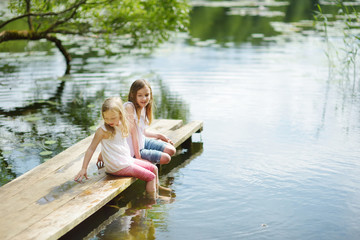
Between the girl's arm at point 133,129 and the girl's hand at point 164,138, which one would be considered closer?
the girl's arm at point 133,129

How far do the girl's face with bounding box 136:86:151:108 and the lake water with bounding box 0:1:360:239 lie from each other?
87cm

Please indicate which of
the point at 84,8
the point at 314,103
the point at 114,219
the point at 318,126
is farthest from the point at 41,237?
the point at 84,8

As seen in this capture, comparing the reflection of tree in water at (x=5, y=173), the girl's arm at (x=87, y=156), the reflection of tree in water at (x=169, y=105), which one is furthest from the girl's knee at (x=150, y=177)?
the reflection of tree in water at (x=169, y=105)

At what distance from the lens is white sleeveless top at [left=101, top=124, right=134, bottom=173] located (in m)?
4.12

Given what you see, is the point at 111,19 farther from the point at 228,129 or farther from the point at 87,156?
the point at 87,156

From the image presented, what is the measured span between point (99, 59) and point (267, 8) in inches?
524

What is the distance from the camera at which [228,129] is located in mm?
6645

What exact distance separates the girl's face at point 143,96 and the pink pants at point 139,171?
22.0 inches

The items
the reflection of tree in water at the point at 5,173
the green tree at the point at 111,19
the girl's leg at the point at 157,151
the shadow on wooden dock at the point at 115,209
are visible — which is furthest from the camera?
the green tree at the point at 111,19

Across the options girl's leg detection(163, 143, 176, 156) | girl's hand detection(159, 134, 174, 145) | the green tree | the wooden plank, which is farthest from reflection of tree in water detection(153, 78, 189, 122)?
girl's leg detection(163, 143, 176, 156)

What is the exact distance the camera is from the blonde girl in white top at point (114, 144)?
4.04 meters

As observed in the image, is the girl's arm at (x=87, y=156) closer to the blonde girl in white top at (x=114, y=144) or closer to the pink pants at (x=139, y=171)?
the blonde girl in white top at (x=114, y=144)

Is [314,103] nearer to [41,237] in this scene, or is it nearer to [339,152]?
[339,152]

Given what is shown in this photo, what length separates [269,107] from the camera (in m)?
7.77
